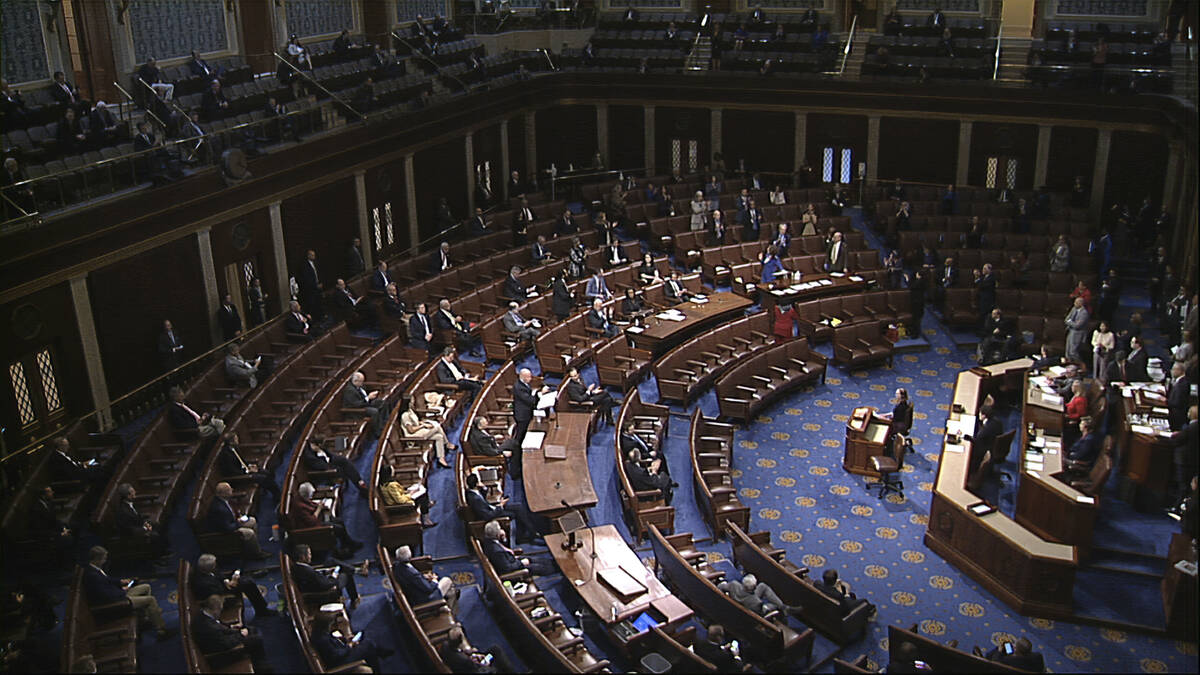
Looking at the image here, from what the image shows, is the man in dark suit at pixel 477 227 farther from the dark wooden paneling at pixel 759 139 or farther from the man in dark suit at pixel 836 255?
the dark wooden paneling at pixel 759 139

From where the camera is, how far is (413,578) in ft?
38.1

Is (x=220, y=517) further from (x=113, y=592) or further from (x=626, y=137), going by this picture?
(x=626, y=137)

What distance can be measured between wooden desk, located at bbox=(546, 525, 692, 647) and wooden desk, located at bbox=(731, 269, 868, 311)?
30.8ft

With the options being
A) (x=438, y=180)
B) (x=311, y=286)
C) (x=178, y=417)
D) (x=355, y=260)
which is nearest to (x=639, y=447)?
(x=178, y=417)

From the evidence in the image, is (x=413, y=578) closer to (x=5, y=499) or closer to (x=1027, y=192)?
(x=5, y=499)

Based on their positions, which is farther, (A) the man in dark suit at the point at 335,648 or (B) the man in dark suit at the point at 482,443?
(B) the man in dark suit at the point at 482,443

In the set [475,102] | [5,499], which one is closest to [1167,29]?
[475,102]

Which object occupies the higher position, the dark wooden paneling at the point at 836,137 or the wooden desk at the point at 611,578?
the dark wooden paneling at the point at 836,137

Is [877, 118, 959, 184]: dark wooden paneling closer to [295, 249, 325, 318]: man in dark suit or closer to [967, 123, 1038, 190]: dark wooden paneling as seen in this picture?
[967, 123, 1038, 190]: dark wooden paneling

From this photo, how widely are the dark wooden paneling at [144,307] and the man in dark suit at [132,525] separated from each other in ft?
14.3

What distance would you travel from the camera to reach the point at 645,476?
14391 millimetres

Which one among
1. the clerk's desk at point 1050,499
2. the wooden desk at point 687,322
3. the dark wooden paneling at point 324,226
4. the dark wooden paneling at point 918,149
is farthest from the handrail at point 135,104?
the dark wooden paneling at point 918,149

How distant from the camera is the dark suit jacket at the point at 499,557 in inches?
490

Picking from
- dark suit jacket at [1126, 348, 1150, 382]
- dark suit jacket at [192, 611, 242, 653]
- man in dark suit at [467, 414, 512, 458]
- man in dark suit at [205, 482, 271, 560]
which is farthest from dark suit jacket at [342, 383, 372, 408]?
dark suit jacket at [1126, 348, 1150, 382]
